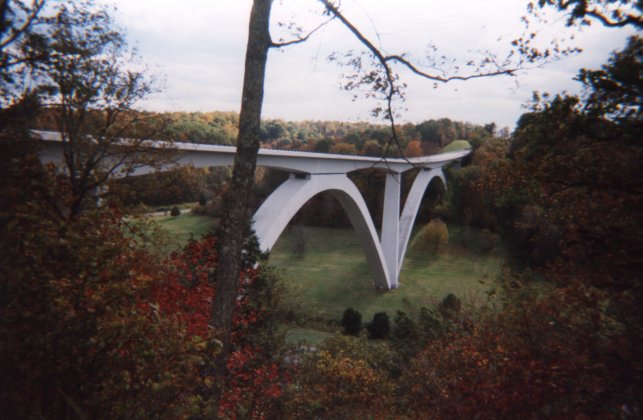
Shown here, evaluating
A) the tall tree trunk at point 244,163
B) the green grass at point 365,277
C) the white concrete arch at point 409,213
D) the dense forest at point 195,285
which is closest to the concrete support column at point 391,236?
the white concrete arch at point 409,213

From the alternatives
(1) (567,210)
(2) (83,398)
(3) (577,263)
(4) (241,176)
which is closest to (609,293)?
(3) (577,263)

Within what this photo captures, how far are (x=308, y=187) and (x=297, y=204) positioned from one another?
0.94m

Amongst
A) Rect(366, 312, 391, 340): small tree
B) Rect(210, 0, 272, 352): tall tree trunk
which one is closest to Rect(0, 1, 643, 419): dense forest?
Rect(210, 0, 272, 352): tall tree trunk

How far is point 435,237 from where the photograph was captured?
33.3 metres

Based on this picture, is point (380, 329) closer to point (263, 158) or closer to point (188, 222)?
point (263, 158)

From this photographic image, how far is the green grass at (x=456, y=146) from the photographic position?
1954 inches

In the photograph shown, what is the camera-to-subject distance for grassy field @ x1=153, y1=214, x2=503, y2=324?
24.1 m

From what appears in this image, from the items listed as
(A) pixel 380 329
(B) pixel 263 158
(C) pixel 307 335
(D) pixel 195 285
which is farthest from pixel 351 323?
(D) pixel 195 285

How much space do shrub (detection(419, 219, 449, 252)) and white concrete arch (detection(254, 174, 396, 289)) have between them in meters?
11.7

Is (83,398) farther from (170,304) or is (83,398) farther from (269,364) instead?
(269,364)

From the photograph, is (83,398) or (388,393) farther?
(388,393)

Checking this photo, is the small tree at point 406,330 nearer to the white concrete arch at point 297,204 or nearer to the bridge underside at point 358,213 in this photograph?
the bridge underside at point 358,213

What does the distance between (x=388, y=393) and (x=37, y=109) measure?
1031cm

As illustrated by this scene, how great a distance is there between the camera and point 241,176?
4.44 meters
